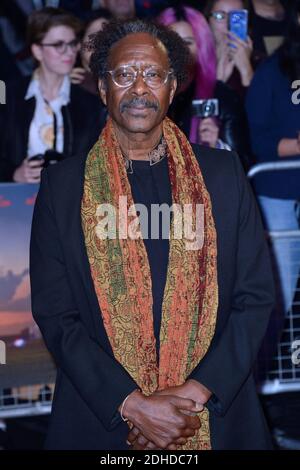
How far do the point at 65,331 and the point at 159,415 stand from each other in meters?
0.39

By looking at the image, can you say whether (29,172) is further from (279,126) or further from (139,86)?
(139,86)

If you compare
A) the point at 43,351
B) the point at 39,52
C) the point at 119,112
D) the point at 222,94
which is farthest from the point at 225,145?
the point at 119,112

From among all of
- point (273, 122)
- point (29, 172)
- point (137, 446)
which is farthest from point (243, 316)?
point (273, 122)

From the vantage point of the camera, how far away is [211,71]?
5.53 metres

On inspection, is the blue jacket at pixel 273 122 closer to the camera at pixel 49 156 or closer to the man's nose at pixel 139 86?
the camera at pixel 49 156

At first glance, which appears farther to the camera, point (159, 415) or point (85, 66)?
point (85, 66)

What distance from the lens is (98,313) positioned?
113 inches

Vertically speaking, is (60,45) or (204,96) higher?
(60,45)

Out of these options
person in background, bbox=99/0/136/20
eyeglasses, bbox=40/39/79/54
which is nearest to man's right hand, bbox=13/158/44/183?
eyeglasses, bbox=40/39/79/54

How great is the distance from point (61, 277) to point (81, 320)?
15 cm

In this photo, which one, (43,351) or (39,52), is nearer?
(43,351)

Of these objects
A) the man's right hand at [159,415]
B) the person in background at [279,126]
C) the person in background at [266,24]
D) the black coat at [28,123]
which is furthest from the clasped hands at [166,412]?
the person in background at [266,24]

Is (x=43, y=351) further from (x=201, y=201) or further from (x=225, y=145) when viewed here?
(x=201, y=201)

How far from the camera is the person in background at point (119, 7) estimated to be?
555cm
